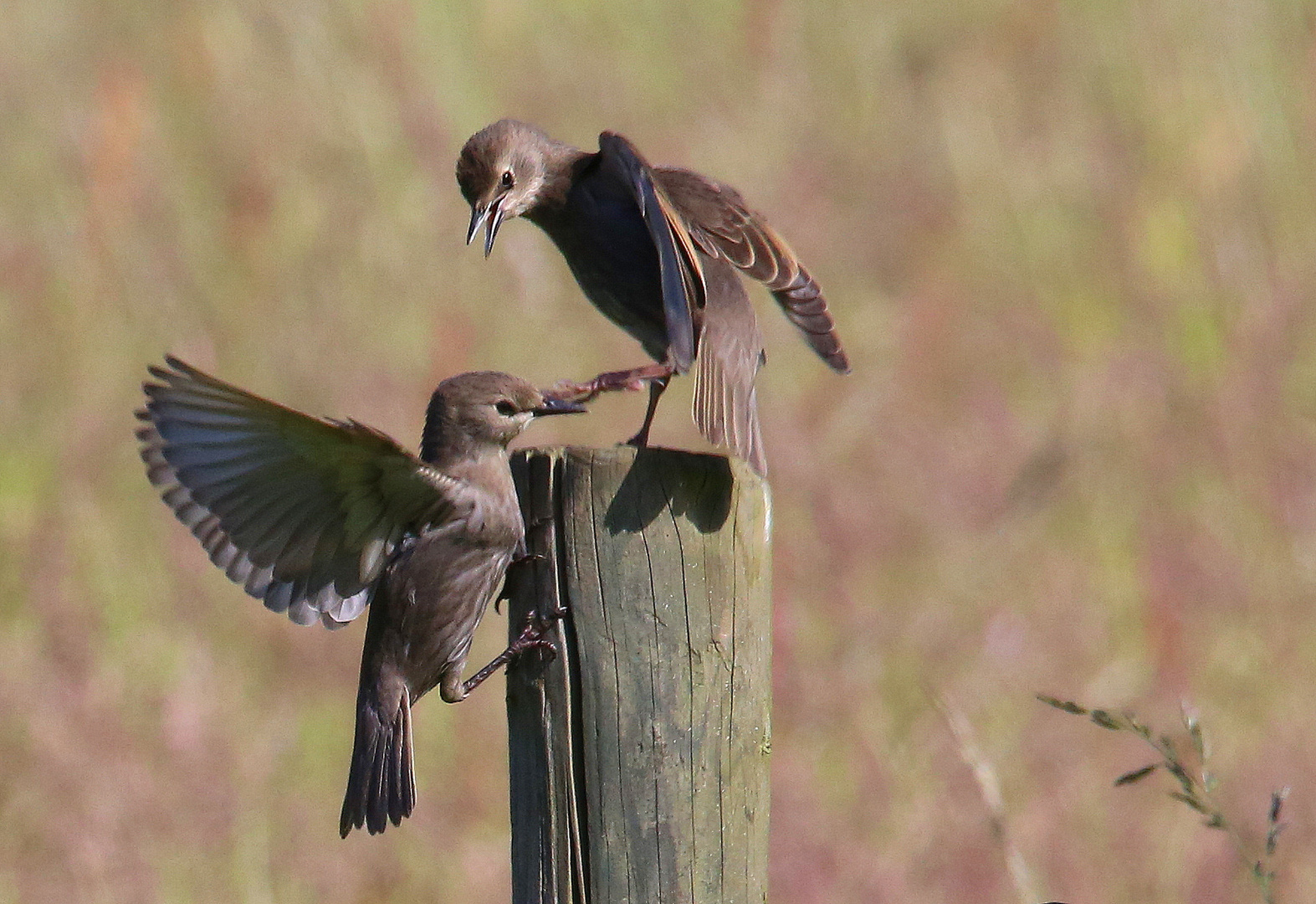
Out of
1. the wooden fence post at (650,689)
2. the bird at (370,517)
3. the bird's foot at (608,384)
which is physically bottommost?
the wooden fence post at (650,689)

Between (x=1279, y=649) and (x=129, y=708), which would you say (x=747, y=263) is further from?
(x=1279, y=649)

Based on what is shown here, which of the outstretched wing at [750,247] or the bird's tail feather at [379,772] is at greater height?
the outstretched wing at [750,247]

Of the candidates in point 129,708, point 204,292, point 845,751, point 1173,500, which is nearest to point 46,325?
point 204,292

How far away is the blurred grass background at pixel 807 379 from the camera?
6.73 metres

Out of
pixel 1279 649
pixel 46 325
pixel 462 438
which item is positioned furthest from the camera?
pixel 46 325

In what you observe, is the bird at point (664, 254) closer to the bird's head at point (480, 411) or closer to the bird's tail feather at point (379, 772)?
the bird's head at point (480, 411)

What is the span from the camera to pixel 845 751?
7.22 m

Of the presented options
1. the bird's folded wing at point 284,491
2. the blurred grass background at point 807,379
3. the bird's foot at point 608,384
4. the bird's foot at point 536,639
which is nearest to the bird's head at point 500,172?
the bird's foot at point 608,384

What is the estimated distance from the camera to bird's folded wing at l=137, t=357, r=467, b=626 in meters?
4.17

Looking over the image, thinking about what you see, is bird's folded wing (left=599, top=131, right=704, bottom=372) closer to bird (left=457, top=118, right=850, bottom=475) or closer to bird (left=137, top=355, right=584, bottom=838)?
bird (left=457, top=118, right=850, bottom=475)

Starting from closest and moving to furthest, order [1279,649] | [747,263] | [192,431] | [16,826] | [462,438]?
[192,431]
[462,438]
[747,263]
[16,826]
[1279,649]

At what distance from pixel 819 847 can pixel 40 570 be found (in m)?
3.48

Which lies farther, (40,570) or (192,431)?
(40,570)

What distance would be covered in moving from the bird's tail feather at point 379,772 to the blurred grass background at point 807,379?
1691 mm
